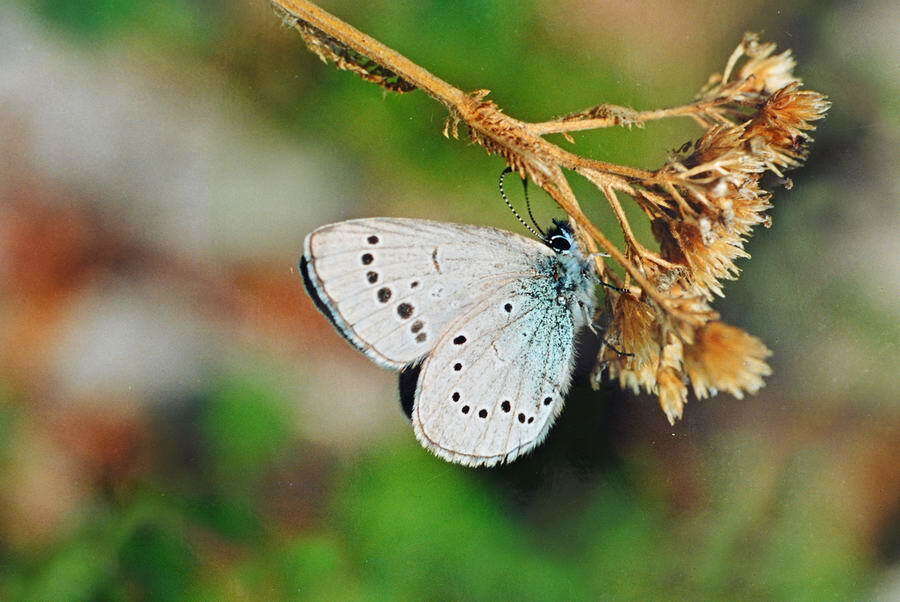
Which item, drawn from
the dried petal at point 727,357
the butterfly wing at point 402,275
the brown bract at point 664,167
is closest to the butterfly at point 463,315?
the butterfly wing at point 402,275

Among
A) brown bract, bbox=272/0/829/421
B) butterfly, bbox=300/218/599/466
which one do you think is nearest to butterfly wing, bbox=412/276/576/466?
butterfly, bbox=300/218/599/466

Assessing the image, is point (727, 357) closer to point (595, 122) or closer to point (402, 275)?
point (595, 122)

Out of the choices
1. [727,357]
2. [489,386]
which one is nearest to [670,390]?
[727,357]

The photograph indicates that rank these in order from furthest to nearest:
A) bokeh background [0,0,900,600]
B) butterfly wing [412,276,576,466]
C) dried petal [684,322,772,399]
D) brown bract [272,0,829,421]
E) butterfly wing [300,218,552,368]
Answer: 1. bokeh background [0,0,900,600]
2. butterfly wing [412,276,576,466]
3. butterfly wing [300,218,552,368]
4. brown bract [272,0,829,421]
5. dried petal [684,322,772,399]

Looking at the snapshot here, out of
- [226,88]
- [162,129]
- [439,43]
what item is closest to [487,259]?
[439,43]

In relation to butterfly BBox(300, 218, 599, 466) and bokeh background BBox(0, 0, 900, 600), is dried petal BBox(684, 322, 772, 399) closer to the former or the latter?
butterfly BBox(300, 218, 599, 466)

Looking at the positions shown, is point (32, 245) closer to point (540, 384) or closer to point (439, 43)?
point (439, 43)

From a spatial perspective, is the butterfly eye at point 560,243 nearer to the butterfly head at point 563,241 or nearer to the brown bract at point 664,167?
the butterfly head at point 563,241
